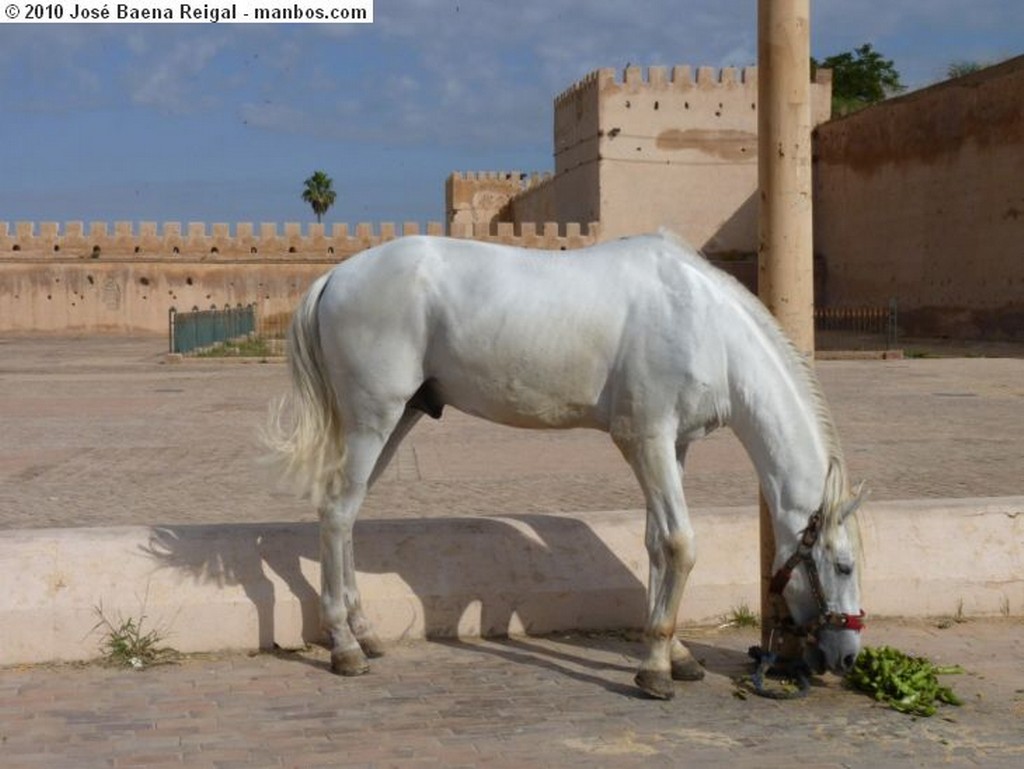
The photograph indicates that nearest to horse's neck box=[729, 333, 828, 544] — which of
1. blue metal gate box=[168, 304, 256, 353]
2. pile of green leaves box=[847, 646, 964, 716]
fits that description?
pile of green leaves box=[847, 646, 964, 716]

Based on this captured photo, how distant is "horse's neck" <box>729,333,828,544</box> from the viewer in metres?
4.81

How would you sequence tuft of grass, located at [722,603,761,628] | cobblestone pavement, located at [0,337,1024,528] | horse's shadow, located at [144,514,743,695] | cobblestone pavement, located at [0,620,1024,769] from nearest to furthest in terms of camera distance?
1. cobblestone pavement, located at [0,620,1024,769]
2. horse's shadow, located at [144,514,743,695]
3. tuft of grass, located at [722,603,761,628]
4. cobblestone pavement, located at [0,337,1024,528]

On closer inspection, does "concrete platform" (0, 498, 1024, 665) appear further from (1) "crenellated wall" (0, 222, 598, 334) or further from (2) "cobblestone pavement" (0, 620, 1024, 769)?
(1) "crenellated wall" (0, 222, 598, 334)

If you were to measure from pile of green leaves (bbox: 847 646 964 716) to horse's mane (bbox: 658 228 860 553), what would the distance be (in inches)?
17.6

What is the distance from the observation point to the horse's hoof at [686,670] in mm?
5023

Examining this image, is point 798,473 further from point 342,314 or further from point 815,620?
point 342,314

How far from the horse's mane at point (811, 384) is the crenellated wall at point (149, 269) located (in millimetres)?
39254

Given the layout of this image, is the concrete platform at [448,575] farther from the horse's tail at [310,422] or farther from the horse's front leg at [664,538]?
the horse's front leg at [664,538]

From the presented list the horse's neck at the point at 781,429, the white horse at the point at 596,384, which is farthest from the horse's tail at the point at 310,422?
the horse's neck at the point at 781,429

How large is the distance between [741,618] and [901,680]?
1.10m

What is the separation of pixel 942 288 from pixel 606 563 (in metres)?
32.2

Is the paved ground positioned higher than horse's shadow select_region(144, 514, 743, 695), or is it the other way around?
horse's shadow select_region(144, 514, 743, 695)

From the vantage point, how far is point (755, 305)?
4.98 m

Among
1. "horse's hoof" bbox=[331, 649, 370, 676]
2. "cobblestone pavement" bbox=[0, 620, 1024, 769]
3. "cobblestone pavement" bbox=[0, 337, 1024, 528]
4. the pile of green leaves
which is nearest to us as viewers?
"cobblestone pavement" bbox=[0, 620, 1024, 769]
